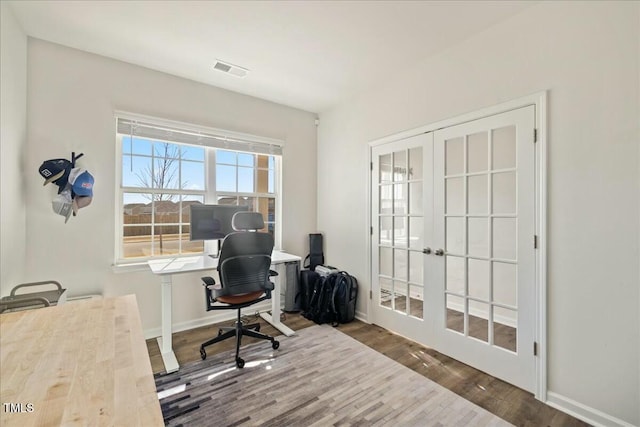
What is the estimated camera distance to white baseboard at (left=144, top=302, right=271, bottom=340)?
298 cm

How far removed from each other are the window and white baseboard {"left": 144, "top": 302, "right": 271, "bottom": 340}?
0.78m

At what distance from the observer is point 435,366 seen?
245 centimetres

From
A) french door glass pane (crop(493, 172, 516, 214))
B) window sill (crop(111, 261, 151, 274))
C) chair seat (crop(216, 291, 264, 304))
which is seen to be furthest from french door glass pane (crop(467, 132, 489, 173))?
window sill (crop(111, 261, 151, 274))

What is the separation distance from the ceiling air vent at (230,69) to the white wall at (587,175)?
87.4 inches

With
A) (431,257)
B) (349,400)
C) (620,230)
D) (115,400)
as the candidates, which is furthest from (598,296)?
(115,400)

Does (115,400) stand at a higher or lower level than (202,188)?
lower

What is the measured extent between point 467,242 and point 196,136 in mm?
3070

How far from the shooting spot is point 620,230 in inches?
67.3

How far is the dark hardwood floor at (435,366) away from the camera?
1.88 m

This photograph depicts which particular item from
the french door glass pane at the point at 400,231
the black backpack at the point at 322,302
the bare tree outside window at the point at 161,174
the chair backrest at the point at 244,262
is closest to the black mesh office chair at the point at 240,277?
the chair backrest at the point at 244,262

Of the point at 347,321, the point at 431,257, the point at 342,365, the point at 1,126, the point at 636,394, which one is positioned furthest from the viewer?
the point at 347,321

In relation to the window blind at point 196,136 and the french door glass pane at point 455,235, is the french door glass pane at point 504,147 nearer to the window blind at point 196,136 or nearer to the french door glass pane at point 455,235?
the french door glass pane at point 455,235

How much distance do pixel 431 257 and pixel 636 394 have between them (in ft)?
4.84

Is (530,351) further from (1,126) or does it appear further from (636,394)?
(1,126)
